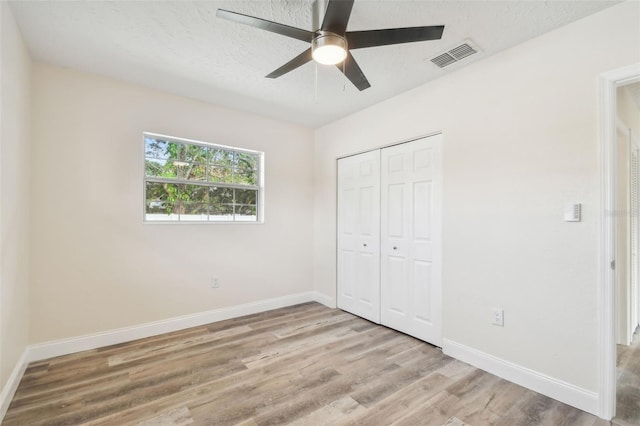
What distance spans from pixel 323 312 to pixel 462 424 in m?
2.27

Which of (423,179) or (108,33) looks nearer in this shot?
(108,33)

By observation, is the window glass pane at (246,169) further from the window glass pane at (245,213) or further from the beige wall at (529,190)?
the beige wall at (529,190)

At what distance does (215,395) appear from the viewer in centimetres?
210

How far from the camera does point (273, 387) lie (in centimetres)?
221

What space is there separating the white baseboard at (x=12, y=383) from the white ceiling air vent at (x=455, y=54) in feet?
13.2

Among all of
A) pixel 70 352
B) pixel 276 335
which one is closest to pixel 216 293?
pixel 276 335

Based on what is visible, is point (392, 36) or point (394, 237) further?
point (394, 237)

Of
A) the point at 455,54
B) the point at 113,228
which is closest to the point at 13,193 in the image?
the point at 113,228

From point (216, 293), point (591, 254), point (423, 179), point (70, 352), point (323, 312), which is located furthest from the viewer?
point (323, 312)

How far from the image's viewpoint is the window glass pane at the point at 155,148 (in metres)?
3.20

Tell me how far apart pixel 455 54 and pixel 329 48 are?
1363 mm

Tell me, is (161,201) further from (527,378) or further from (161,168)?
(527,378)

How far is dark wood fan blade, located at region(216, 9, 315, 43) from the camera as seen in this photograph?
1587mm

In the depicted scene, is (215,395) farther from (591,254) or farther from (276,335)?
(591,254)
